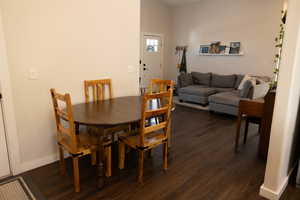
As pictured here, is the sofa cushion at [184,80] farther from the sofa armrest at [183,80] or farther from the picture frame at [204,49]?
the picture frame at [204,49]

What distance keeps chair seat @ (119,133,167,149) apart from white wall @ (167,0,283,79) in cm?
429

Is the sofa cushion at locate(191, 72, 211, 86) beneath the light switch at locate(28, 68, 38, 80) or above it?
beneath

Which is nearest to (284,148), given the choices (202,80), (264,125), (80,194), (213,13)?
(264,125)

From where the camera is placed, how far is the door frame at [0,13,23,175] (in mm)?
2014

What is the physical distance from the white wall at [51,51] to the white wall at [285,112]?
210cm

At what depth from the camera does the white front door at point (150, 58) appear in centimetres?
658

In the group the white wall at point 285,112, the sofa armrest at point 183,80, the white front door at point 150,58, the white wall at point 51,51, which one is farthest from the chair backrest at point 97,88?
the white front door at point 150,58

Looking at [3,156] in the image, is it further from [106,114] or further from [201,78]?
[201,78]

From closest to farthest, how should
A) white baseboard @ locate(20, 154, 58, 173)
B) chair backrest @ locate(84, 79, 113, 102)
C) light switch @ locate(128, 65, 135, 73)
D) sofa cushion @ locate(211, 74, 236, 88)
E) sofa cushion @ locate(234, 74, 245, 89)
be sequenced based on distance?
white baseboard @ locate(20, 154, 58, 173) → chair backrest @ locate(84, 79, 113, 102) → light switch @ locate(128, 65, 135, 73) → sofa cushion @ locate(234, 74, 245, 89) → sofa cushion @ locate(211, 74, 236, 88)

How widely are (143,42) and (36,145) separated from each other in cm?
480

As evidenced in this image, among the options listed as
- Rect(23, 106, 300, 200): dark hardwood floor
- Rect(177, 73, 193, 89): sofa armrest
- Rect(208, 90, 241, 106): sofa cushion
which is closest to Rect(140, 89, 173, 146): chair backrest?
Rect(23, 106, 300, 200): dark hardwood floor

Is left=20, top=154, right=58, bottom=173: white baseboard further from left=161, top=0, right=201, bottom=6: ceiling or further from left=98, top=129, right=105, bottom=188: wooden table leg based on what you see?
left=161, top=0, right=201, bottom=6: ceiling

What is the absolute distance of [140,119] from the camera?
79.4 inches

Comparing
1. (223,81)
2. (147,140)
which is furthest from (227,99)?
(147,140)
